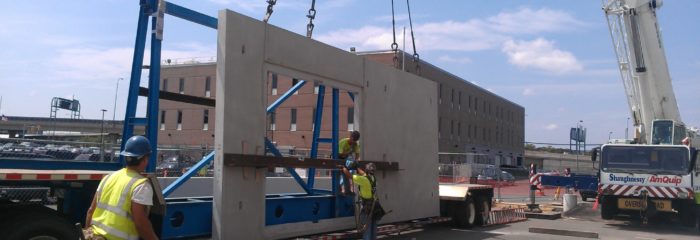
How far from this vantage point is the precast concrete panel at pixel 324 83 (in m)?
7.88

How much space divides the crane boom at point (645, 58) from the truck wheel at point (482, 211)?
6.39 metres

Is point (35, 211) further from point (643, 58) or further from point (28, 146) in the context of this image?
point (643, 58)

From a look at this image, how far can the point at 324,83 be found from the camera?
9.94 m

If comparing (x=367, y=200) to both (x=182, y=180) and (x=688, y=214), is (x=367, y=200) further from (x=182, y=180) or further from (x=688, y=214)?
(x=688, y=214)

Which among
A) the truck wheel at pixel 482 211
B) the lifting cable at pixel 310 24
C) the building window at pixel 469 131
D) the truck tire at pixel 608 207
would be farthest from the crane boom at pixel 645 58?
the building window at pixel 469 131

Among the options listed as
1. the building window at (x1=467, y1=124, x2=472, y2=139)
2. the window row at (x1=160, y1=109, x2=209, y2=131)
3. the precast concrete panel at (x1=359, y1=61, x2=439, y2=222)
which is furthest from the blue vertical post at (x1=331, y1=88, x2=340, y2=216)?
the building window at (x1=467, y1=124, x2=472, y2=139)

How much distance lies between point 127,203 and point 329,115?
44149 mm

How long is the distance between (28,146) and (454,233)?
359 inches

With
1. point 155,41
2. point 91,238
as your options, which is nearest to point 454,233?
point 155,41

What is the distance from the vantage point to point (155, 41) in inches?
304

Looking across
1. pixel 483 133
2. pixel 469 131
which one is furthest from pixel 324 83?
pixel 483 133

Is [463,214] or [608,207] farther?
[608,207]

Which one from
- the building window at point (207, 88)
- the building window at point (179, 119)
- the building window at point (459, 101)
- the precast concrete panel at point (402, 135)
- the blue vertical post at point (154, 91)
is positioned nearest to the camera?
the blue vertical post at point (154, 91)

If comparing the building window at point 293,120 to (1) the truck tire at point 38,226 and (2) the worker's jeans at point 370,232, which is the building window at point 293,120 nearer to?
(2) the worker's jeans at point 370,232
